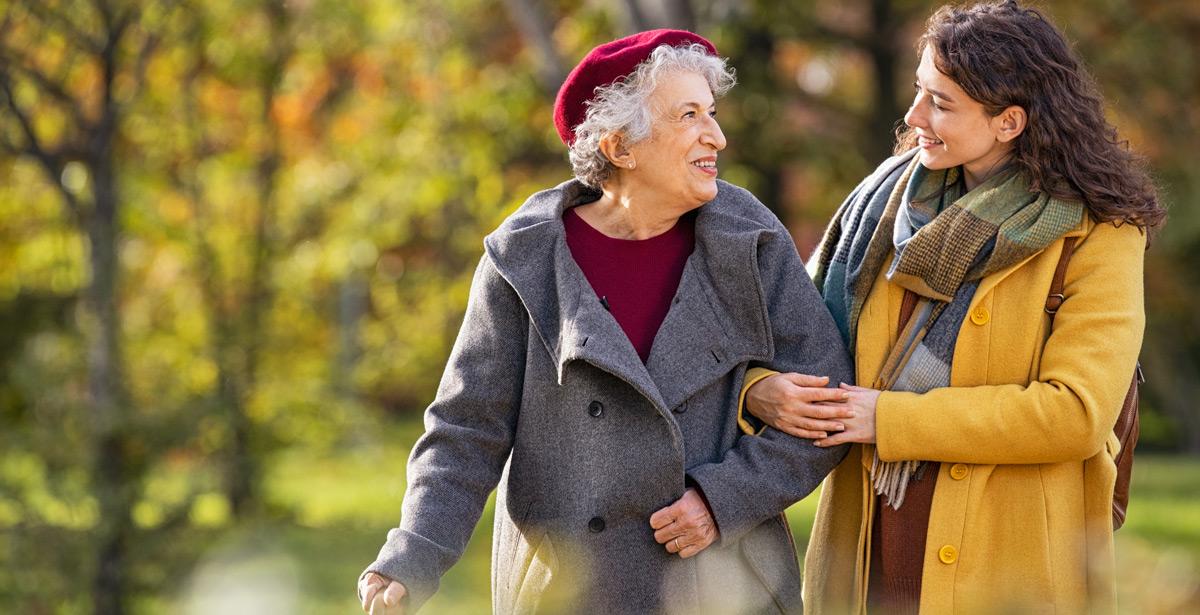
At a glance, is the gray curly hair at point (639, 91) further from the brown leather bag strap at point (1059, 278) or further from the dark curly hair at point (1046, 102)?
the brown leather bag strap at point (1059, 278)

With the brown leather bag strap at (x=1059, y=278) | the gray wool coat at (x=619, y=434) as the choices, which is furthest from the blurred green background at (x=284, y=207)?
the brown leather bag strap at (x=1059, y=278)

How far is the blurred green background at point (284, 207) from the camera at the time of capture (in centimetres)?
609

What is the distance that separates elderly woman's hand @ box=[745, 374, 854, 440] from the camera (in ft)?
9.32

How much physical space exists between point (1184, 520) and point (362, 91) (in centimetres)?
686

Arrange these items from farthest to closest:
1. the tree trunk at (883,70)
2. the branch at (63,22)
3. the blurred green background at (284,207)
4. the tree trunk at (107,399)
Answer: the tree trunk at (883,70) → the branch at (63,22) → the blurred green background at (284,207) → the tree trunk at (107,399)

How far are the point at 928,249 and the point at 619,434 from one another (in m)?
0.70

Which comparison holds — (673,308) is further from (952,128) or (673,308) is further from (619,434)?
(952,128)

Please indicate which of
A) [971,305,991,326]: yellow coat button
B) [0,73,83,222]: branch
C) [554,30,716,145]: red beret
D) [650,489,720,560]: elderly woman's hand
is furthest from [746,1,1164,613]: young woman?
[0,73,83,222]: branch

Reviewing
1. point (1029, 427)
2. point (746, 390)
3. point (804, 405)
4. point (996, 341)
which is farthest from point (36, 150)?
point (1029, 427)

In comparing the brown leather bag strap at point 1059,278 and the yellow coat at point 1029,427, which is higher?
the brown leather bag strap at point 1059,278

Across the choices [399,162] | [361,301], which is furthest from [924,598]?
[361,301]

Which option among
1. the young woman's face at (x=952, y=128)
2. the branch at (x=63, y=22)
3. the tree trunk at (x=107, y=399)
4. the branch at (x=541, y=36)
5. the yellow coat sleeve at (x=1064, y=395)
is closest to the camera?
the yellow coat sleeve at (x=1064, y=395)

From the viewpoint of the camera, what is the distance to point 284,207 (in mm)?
10398

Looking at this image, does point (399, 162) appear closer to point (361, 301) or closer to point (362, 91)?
point (362, 91)
